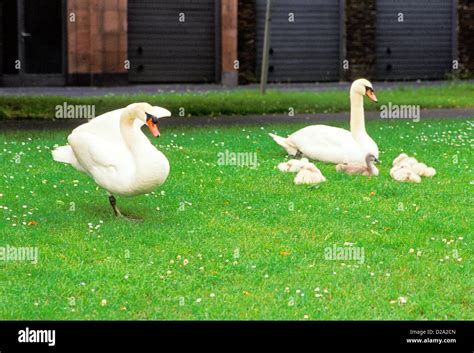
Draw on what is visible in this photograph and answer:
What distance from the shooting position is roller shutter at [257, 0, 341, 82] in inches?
1350

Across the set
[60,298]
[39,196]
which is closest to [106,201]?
[39,196]

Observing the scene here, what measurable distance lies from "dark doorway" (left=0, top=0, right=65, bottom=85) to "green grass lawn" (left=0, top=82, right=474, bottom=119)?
4.59 m

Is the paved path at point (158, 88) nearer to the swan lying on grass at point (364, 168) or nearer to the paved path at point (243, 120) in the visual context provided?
the paved path at point (243, 120)

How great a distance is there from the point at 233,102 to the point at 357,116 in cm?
1036

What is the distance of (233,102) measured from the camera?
79.8ft

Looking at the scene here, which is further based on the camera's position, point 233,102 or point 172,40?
point 172,40

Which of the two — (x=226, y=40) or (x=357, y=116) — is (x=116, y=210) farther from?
(x=226, y=40)

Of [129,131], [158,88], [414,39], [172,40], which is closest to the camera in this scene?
[129,131]

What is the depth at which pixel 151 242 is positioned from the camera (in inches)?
384

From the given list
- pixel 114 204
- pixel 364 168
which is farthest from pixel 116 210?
pixel 364 168

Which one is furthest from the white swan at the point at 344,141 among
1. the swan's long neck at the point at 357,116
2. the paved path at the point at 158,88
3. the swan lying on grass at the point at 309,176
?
the paved path at the point at 158,88

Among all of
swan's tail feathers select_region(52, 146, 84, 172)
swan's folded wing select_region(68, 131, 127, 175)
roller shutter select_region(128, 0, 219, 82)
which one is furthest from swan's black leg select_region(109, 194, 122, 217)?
roller shutter select_region(128, 0, 219, 82)

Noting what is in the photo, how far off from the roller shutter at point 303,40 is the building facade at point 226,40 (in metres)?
0.03

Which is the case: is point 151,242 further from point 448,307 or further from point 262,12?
point 262,12
